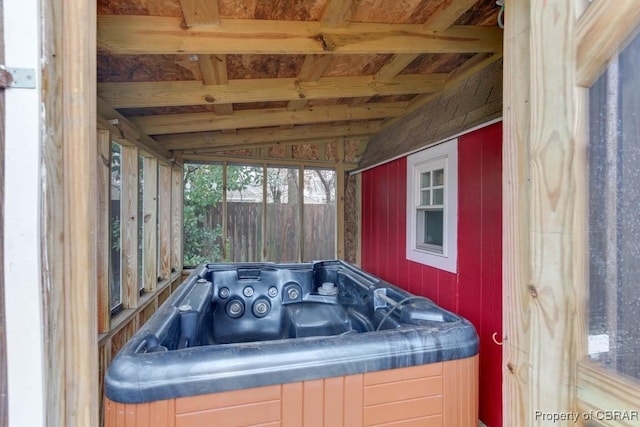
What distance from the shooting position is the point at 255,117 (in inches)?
129

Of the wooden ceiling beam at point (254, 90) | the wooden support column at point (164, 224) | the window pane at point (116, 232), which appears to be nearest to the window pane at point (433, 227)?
the wooden ceiling beam at point (254, 90)

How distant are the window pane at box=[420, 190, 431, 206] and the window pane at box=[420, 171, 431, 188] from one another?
6 centimetres

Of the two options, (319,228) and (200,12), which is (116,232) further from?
(319,228)

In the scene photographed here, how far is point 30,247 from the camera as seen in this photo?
0.57 m

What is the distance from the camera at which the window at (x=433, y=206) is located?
2.62 metres

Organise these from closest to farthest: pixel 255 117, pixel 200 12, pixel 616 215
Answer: pixel 616 215, pixel 200 12, pixel 255 117

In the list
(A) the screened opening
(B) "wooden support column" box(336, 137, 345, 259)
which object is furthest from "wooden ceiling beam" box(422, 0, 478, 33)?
(A) the screened opening

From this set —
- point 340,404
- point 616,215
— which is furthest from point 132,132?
point 616,215

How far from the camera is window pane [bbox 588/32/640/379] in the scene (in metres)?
0.47

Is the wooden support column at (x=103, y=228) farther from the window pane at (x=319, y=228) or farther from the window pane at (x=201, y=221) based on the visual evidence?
the window pane at (x=319, y=228)

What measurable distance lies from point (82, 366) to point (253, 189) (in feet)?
14.0

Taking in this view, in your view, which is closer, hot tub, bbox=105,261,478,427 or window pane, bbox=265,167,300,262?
hot tub, bbox=105,261,478,427

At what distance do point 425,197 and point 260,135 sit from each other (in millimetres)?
2155

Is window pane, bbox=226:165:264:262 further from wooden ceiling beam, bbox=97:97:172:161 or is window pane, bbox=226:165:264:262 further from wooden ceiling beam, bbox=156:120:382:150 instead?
wooden ceiling beam, bbox=97:97:172:161
